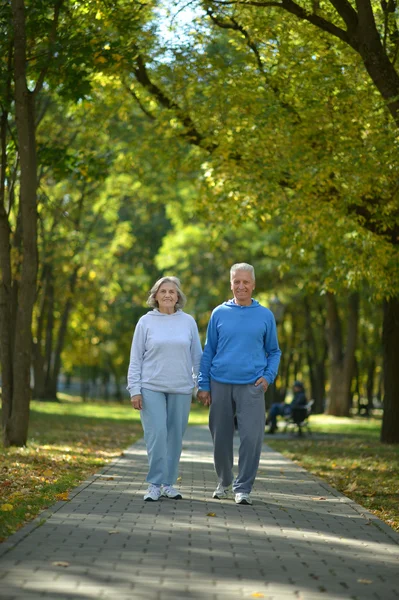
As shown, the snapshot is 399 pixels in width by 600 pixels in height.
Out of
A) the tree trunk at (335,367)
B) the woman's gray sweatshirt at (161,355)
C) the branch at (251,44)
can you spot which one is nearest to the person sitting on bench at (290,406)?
the branch at (251,44)

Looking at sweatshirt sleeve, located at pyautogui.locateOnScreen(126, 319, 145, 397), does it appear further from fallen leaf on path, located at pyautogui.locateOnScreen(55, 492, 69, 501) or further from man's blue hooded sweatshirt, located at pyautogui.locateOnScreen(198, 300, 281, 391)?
fallen leaf on path, located at pyautogui.locateOnScreen(55, 492, 69, 501)

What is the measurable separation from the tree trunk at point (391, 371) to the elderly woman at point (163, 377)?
11137mm

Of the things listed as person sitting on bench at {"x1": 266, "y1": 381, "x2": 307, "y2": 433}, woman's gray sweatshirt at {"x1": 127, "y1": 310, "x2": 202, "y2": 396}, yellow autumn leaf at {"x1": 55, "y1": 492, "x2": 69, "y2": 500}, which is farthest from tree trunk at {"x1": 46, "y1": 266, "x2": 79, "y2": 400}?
woman's gray sweatshirt at {"x1": 127, "y1": 310, "x2": 202, "y2": 396}

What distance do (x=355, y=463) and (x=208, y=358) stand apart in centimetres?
661

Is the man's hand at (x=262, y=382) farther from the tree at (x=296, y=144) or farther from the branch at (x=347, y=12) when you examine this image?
the tree at (x=296, y=144)

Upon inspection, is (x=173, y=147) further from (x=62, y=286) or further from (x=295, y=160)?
→ (x=62, y=286)

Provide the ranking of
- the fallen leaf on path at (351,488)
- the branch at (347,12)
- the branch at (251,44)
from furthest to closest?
the branch at (251,44)
the branch at (347,12)
the fallen leaf on path at (351,488)

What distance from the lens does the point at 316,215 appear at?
51.9 ft

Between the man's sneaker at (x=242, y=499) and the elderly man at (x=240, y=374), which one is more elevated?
the elderly man at (x=240, y=374)

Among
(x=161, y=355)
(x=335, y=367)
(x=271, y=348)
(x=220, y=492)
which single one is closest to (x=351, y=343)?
(x=335, y=367)

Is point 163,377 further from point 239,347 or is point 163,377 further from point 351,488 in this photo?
point 351,488

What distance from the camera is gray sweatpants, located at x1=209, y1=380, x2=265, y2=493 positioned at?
29.1 ft

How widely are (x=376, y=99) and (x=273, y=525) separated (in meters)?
10.0

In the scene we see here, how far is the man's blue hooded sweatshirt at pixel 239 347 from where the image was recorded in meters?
8.84
